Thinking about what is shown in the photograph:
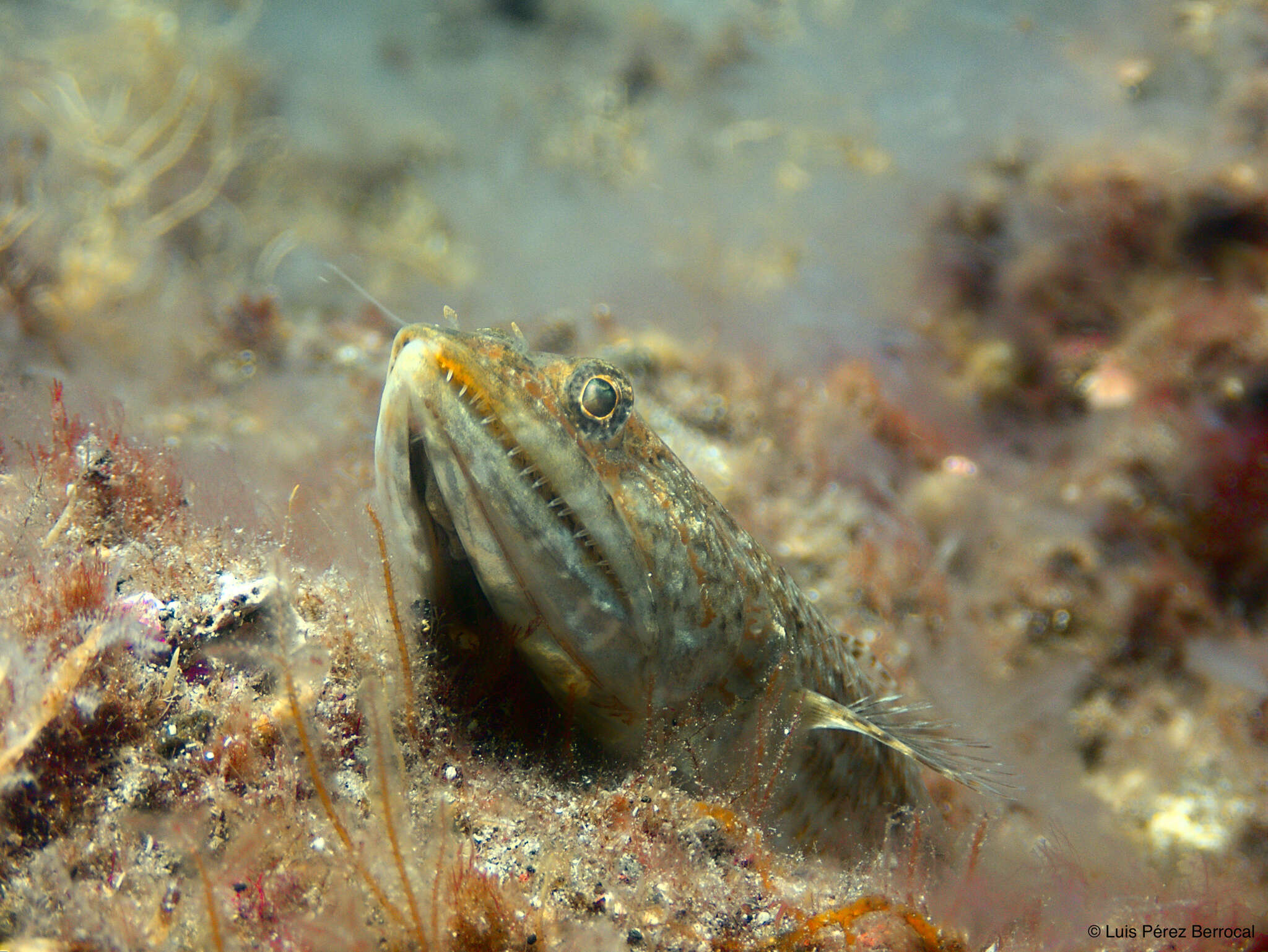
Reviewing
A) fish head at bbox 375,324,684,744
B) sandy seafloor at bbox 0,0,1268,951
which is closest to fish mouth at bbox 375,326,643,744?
fish head at bbox 375,324,684,744

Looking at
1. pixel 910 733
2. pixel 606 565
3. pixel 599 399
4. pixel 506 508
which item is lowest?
pixel 910 733

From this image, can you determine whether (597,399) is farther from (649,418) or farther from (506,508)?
(649,418)

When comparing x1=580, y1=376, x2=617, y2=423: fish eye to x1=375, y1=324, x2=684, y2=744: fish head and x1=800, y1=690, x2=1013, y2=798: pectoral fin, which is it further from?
x1=800, y1=690, x2=1013, y2=798: pectoral fin

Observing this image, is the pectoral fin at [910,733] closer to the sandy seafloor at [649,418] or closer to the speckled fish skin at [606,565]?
the speckled fish skin at [606,565]

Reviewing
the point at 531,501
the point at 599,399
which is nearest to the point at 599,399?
the point at 599,399

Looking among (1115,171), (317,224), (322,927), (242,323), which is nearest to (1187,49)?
(1115,171)

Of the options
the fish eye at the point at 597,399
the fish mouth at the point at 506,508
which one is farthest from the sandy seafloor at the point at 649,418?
the fish eye at the point at 597,399

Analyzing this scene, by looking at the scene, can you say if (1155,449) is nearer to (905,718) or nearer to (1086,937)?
(905,718)
